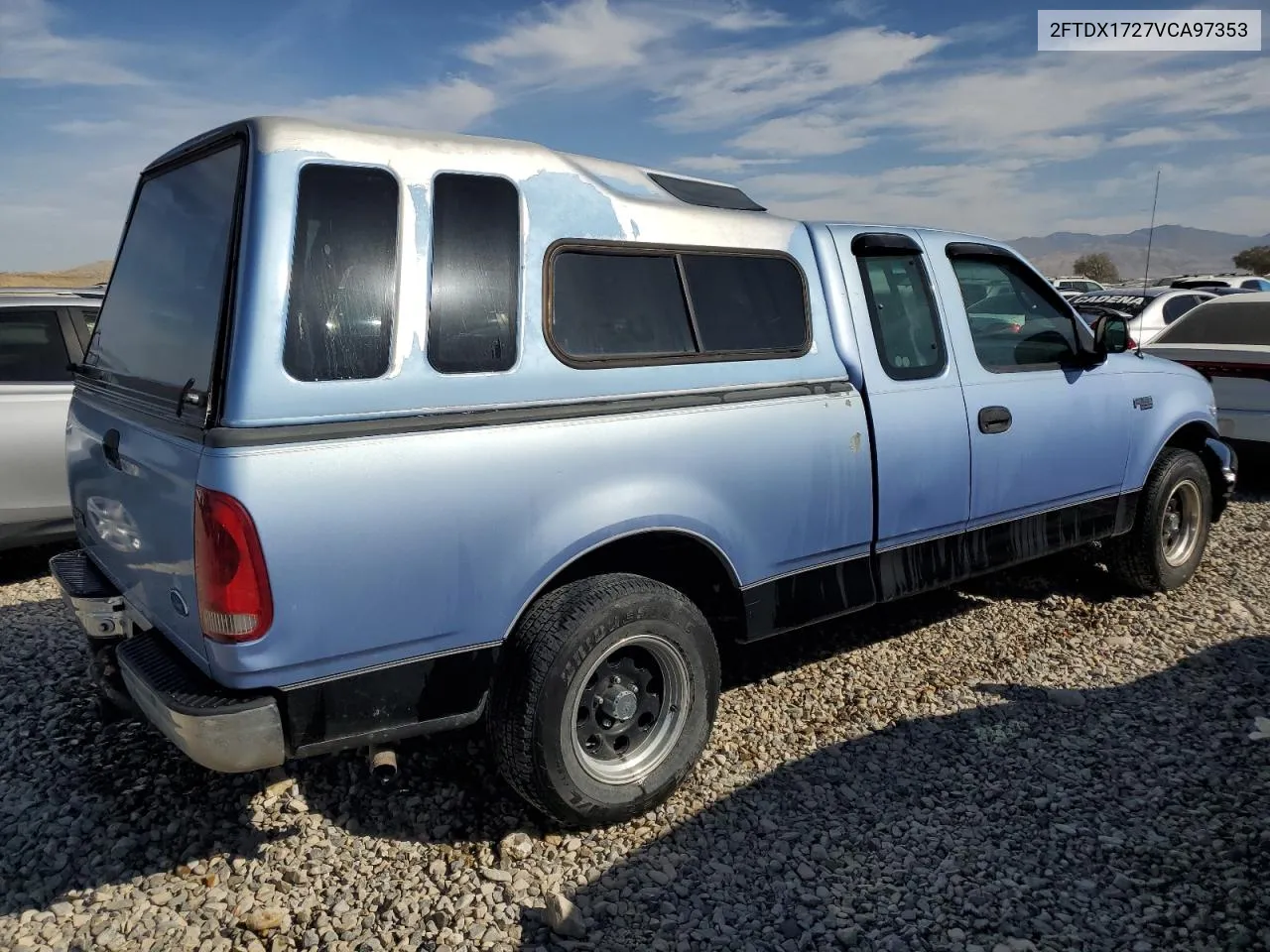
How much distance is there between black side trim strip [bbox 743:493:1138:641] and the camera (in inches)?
132

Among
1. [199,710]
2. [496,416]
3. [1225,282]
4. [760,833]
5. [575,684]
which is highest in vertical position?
[1225,282]

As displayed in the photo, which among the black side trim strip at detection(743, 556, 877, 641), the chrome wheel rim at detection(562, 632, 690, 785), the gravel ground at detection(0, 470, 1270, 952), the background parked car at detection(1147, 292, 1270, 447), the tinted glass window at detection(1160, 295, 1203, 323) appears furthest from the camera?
the tinted glass window at detection(1160, 295, 1203, 323)

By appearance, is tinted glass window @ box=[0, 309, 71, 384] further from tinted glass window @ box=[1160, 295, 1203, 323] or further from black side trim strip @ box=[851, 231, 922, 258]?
tinted glass window @ box=[1160, 295, 1203, 323]

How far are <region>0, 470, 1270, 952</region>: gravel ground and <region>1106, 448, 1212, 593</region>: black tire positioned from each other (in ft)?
2.53

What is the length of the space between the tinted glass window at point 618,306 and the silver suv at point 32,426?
146 inches

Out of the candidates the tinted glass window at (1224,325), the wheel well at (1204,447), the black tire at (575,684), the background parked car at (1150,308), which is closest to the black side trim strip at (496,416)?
the black tire at (575,684)

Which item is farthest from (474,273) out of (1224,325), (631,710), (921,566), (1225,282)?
(1225,282)

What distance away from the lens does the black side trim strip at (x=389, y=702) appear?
2.43m

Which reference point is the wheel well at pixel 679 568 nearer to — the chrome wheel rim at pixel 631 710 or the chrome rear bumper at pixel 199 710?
the chrome wheel rim at pixel 631 710

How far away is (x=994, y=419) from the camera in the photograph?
12.8 ft

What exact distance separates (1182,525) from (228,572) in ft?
16.7

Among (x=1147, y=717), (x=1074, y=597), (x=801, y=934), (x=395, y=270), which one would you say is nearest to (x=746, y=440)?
(x=395, y=270)

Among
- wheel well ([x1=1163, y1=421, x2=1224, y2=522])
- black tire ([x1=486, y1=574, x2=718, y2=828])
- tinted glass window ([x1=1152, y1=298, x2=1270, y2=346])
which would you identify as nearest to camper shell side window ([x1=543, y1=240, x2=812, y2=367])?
black tire ([x1=486, y1=574, x2=718, y2=828])

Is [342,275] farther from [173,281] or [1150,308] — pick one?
[1150,308]
